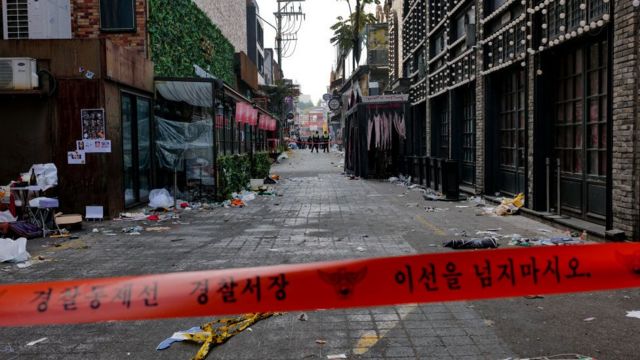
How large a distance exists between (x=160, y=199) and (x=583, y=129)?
9427mm

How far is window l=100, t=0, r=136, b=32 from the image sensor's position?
15461 mm

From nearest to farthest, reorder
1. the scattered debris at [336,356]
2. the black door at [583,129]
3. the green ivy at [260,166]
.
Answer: the scattered debris at [336,356] < the black door at [583,129] < the green ivy at [260,166]

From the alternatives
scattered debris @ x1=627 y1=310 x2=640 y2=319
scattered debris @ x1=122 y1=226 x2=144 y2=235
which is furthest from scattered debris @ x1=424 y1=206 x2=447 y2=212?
scattered debris @ x1=627 y1=310 x2=640 y2=319

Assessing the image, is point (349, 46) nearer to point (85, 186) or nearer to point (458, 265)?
point (85, 186)

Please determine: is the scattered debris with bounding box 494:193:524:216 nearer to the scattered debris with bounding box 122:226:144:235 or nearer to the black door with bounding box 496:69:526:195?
the black door with bounding box 496:69:526:195

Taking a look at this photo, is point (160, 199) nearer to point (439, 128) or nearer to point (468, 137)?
point (468, 137)

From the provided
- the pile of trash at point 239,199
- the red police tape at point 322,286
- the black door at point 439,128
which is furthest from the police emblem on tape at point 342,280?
the black door at point 439,128

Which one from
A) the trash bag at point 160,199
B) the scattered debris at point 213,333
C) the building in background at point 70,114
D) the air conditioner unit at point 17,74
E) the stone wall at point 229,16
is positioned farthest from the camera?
the stone wall at point 229,16

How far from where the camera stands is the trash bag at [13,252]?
8.36 m

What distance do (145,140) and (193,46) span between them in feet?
20.9

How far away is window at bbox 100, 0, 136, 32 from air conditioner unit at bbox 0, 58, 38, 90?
4252 millimetres

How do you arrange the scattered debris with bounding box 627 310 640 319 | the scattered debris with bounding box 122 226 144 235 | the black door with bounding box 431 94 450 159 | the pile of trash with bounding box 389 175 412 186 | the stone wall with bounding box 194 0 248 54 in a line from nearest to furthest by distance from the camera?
the scattered debris with bounding box 627 310 640 319
the scattered debris with bounding box 122 226 144 235
the black door with bounding box 431 94 450 159
the pile of trash with bounding box 389 175 412 186
the stone wall with bounding box 194 0 248 54

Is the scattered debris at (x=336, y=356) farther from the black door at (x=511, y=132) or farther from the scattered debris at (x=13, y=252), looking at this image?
the black door at (x=511, y=132)

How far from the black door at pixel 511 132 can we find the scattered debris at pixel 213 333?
8.66 m
